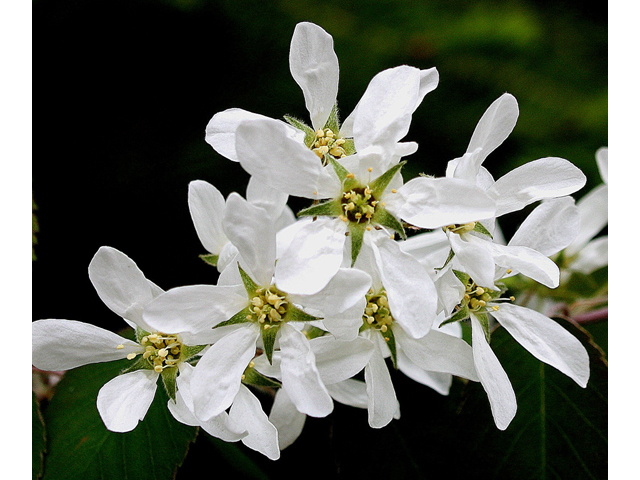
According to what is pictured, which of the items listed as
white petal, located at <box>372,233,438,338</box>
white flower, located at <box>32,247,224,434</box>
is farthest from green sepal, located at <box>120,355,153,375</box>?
white petal, located at <box>372,233,438,338</box>

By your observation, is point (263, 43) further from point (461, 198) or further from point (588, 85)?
point (461, 198)

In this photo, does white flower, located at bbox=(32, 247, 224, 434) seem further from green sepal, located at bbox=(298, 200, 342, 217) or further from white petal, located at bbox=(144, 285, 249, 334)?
green sepal, located at bbox=(298, 200, 342, 217)

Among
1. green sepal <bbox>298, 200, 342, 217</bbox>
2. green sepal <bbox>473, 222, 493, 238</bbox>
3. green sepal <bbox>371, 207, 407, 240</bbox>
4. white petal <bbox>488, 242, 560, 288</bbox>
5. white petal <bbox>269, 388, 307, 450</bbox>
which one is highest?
green sepal <bbox>298, 200, 342, 217</bbox>

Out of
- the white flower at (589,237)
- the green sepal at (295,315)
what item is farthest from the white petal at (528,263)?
the white flower at (589,237)

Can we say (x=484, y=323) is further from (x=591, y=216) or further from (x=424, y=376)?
(x=591, y=216)

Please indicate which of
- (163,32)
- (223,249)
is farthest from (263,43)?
(223,249)

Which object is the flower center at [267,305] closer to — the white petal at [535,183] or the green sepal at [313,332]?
the green sepal at [313,332]
